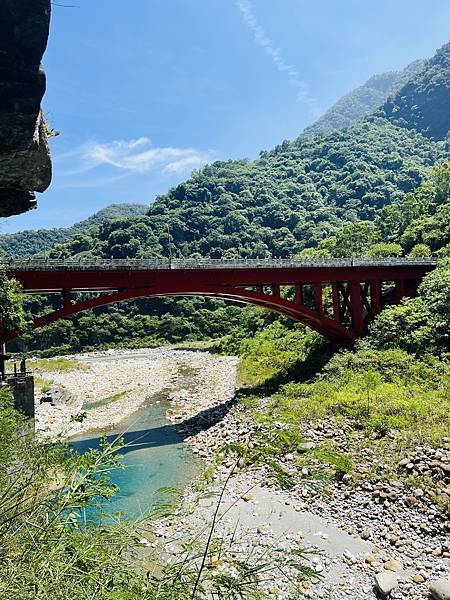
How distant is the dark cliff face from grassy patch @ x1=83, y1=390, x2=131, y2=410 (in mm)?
22507

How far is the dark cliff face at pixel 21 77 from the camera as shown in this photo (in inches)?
141

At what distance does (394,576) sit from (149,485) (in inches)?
309

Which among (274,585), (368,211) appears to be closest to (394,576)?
(274,585)

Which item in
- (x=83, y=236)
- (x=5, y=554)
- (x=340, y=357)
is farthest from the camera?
(x=83, y=236)

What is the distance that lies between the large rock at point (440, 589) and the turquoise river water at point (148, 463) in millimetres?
6401

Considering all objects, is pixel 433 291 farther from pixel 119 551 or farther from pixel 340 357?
pixel 119 551

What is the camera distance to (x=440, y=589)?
7.27m

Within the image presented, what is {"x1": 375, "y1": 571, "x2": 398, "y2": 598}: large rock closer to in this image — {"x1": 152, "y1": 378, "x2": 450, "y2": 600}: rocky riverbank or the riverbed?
{"x1": 152, "y1": 378, "x2": 450, "y2": 600}: rocky riverbank

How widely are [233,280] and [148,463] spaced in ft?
33.0

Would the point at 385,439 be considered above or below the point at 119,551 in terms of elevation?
below

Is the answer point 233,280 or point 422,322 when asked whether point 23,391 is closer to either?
point 233,280

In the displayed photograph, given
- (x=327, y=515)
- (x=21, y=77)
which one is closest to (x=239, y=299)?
(x=327, y=515)

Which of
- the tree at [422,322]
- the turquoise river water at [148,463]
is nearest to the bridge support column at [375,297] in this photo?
the tree at [422,322]

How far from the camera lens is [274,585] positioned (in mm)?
7992
